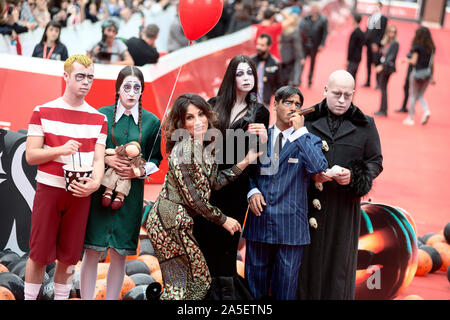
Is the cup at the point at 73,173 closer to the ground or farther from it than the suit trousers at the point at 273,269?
farther from it

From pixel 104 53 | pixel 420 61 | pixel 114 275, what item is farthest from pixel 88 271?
pixel 420 61

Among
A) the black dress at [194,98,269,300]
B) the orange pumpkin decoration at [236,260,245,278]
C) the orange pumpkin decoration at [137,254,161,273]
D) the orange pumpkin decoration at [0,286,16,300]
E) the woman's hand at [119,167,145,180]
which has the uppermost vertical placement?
the woman's hand at [119,167,145,180]

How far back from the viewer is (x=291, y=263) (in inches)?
183

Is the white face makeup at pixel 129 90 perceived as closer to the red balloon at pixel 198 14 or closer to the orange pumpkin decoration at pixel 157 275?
the red balloon at pixel 198 14

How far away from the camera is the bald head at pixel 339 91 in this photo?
4.65 m

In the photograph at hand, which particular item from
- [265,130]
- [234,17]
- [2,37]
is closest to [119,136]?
[265,130]

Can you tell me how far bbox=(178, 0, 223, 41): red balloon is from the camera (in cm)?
542

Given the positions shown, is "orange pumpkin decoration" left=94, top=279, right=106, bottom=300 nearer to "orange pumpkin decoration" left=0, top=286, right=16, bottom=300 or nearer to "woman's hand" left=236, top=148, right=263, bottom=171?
"orange pumpkin decoration" left=0, top=286, right=16, bottom=300

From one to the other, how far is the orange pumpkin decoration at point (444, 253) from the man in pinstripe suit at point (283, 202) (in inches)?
113

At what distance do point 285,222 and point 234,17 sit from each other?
1106 cm

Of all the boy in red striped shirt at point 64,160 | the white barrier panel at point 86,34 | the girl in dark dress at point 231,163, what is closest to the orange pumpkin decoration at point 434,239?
the girl in dark dress at point 231,163

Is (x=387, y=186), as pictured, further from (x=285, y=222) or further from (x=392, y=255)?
(x=285, y=222)

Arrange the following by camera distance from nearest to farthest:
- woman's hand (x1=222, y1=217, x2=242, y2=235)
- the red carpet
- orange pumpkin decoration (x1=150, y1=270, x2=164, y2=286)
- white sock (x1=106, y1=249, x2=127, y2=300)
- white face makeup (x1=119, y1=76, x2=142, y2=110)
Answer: woman's hand (x1=222, y1=217, x2=242, y2=235) < white face makeup (x1=119, y1=76, x2=142, y2=110) < white sock (x1=106, y1=249, x2=127, y2=300) < orange pumpkin decoration (x1=150, y1=270, x2=164, y2=286) < the red carpet

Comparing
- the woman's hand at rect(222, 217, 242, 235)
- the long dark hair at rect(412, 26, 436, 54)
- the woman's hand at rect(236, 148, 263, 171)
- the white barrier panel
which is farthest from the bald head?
the long dark hair at rect(412, 26, 436, 54)
